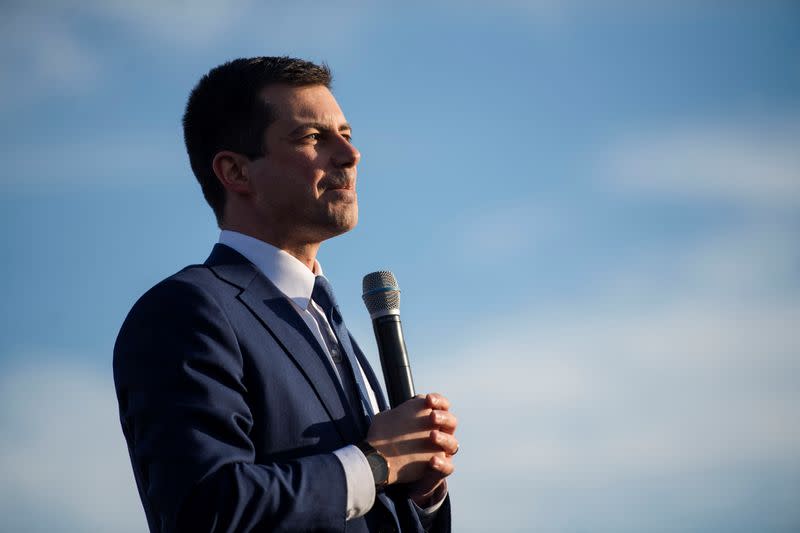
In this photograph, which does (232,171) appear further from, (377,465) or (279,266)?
(377,465)

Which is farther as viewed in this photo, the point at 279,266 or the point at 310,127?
the point at 310,127

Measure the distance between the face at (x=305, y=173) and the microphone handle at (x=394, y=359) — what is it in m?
0.63

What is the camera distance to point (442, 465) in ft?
11.2

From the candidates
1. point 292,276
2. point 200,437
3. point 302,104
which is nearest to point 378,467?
point 200,437

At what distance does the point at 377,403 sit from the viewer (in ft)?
13.7

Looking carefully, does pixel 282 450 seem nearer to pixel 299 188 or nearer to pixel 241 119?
pixel 299 188

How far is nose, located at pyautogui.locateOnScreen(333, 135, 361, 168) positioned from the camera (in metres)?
4.39

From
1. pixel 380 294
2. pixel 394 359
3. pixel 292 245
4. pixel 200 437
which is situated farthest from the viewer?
pixel 292 245

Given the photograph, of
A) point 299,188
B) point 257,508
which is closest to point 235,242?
point 299,188

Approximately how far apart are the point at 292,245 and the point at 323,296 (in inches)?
14.7

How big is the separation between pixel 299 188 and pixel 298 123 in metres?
0.40

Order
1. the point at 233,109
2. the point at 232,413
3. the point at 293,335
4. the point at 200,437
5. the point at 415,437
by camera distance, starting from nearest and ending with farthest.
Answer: the point at 200,437 → the point at 232,413 → the point at 415,437 → the point at 293,335 → the point at 233,109

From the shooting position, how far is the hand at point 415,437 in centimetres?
334

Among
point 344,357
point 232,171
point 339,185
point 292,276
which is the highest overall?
point 232,171
